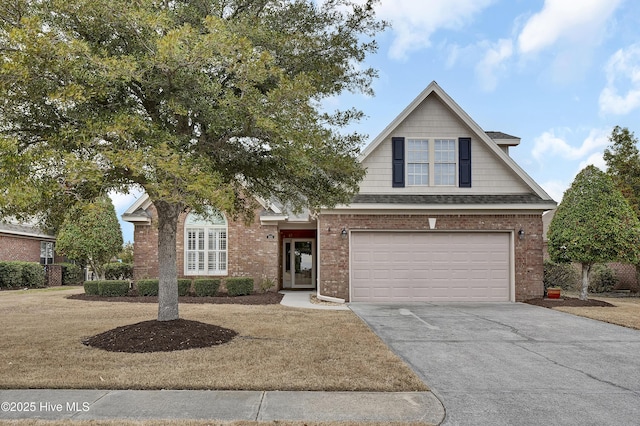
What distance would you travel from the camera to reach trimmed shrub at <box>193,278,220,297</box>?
17.7 metres

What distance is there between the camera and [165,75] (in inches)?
302

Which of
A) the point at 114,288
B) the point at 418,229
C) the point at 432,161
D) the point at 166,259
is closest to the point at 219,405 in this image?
the point at 166,259

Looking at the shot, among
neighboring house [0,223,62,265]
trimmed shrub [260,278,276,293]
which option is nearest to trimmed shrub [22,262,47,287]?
neighboring house [0,223,62,265]

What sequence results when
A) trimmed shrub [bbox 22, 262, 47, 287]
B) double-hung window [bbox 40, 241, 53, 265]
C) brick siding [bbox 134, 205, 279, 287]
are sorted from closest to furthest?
brick siding [bbox 134, 205, 279, 287]
trimmed shrub [bbox 22, 262, 47, 287]
double-hung window [bbox 40, 241, 53, 265]

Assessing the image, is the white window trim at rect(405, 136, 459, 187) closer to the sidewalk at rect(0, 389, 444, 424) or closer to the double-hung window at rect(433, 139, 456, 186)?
the double-hung window at rect(433, 139, 456, 186)

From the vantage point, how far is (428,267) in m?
16.2

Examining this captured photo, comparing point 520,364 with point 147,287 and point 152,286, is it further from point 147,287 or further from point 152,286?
point 147,287

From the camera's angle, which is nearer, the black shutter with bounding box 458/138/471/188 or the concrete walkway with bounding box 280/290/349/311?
the concrete walkway with bounding box 280/290/349/311

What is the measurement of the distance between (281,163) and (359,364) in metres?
4.05

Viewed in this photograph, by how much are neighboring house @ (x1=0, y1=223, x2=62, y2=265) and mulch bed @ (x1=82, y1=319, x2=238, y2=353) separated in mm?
18924

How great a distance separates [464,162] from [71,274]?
23.6 m

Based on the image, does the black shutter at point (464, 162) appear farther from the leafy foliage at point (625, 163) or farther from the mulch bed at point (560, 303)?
the leafy foliage at point (625, 163)

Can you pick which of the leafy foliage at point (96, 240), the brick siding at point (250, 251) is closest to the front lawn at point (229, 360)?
the brick siding at point (250, 251)

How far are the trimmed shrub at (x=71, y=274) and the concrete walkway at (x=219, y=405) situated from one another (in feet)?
80.8
